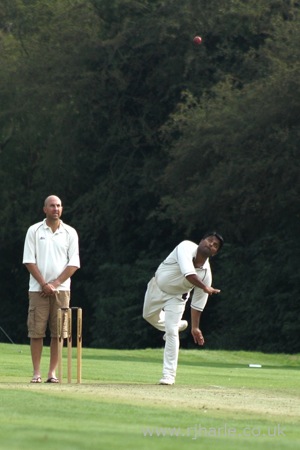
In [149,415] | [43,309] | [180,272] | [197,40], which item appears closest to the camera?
[149,415]

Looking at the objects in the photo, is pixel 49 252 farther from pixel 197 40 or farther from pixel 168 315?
pixel 197 40

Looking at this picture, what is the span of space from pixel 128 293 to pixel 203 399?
37.1 metres

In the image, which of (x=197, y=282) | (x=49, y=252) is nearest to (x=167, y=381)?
(x=197, y=282)

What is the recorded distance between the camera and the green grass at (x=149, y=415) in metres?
9.11

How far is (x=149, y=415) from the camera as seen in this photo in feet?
35.9

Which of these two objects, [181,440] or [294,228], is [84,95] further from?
[181,440]

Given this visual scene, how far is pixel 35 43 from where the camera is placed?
5197cm

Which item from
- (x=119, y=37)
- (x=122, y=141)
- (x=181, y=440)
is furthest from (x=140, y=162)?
(x=181, y=440)

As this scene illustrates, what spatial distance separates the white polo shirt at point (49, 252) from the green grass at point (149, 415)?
121cm

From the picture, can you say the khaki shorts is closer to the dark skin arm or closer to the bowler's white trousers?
the bowler's white trousers

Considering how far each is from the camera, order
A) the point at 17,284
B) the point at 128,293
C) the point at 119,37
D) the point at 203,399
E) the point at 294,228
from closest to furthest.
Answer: the point at 203,399 → the point at 294,228 → the point at 119,37 → the point at 128,293 → the point at 17,284

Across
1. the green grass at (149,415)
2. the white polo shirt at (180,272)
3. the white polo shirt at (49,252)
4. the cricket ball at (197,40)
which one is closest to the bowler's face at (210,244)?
the white polo shirt at (180,272)

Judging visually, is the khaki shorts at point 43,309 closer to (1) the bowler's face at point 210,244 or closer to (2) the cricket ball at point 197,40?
(1) the bowler's face at point 210,244

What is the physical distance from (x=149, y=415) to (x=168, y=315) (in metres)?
4.68
